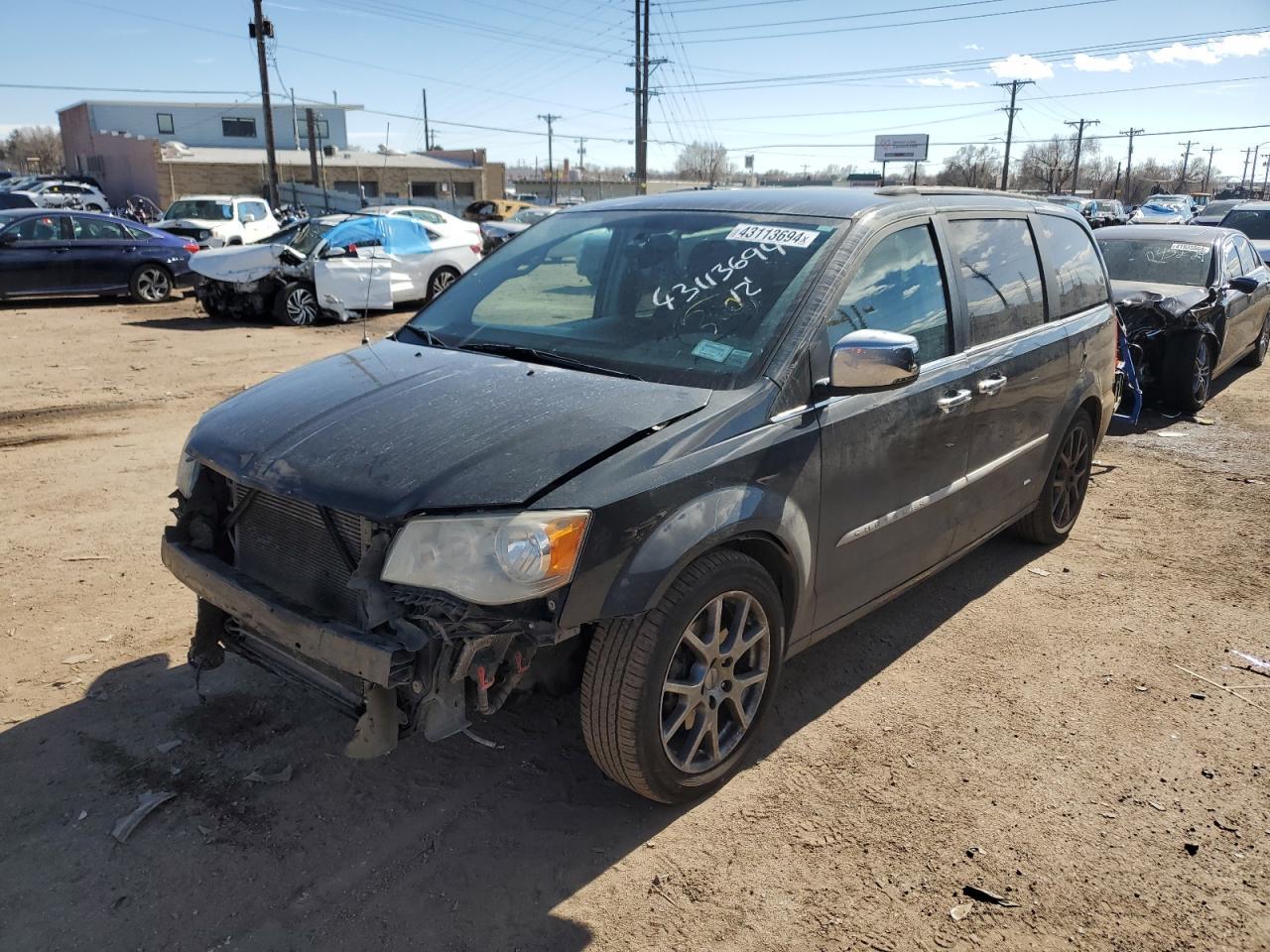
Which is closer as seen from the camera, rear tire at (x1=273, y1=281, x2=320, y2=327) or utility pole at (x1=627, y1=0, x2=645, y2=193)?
rear tire at (x1=273, y1=281, x2=320, y2=327)

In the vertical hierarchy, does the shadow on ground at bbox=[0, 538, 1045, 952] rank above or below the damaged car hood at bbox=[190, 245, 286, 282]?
below

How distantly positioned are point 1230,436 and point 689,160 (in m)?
95.1

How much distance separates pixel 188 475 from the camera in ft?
10.5

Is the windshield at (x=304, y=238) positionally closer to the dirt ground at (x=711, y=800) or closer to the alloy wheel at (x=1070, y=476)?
the dirt ground at (x=711, y=800)

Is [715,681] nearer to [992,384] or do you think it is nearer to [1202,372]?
[992,384]

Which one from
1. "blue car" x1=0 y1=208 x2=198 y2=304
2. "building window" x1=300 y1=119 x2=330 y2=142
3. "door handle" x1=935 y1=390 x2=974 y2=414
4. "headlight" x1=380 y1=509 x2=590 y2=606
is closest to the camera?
"headlight" x1=380 y1=509 x2=590 y2=606

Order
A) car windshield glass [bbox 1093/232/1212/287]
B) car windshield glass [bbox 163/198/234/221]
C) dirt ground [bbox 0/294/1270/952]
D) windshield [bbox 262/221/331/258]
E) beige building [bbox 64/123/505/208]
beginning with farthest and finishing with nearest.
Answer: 1. beige building [bbox 64/123/505/208]
2. car windshield glass [bbox 163/198/234/221]
3. windshield [bbox 262/221/331/258]
4. car windshield glass [bbox 1093/232/1212/287]
5. dirt ground [bbox 0/294/1270/952]

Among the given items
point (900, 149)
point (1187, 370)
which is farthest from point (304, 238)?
point (900, 149)

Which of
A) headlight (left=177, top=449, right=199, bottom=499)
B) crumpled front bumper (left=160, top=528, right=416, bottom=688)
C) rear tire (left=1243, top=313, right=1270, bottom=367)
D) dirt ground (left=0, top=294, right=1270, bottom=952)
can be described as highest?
headlight (left=177, top=449, right=199, bottom=499)

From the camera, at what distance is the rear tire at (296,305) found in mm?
13430

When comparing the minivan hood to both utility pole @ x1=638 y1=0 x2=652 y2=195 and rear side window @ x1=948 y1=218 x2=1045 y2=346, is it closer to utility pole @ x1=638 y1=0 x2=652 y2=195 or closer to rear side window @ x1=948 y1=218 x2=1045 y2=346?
rear side window @ x1=948 y1=218 x2=1045 y2=346

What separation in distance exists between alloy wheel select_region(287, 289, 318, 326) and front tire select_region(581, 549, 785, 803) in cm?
1212

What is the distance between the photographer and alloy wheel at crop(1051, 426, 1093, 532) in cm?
504

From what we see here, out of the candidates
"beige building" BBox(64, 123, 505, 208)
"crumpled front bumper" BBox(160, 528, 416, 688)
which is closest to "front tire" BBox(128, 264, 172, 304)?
"crumpled front bumper" BBox(160, 528, 416, 688)
